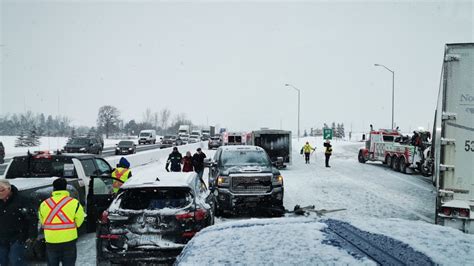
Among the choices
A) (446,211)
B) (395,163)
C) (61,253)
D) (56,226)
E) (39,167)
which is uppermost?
(39,167)

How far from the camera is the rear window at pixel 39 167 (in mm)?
8727

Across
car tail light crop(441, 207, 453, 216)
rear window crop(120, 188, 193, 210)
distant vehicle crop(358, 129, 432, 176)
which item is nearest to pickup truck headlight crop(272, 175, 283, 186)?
car tail light crop(441, 207, 453, 216)

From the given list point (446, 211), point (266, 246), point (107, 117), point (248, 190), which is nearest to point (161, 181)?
point (266, 246)

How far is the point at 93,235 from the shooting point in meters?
8.81

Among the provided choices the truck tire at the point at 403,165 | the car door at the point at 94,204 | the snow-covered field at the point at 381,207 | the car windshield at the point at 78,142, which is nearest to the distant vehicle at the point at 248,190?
the snow-covered field at the point at 381,207

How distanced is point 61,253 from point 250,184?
6170 millimetres

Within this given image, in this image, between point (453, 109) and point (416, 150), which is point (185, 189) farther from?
point (416, 150)

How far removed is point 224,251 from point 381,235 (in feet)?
3.55

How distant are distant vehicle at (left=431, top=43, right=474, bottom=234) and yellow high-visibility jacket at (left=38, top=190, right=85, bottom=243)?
22.1 feet

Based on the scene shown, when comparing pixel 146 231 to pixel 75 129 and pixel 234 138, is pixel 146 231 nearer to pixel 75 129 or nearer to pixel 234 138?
pixel 234 138

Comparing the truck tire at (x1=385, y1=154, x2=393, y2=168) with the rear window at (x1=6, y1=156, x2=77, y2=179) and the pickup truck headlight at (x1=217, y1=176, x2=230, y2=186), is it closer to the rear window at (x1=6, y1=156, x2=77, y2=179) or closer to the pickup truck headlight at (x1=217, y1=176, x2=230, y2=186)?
the pickup truck headlight at (x1=217, y1=176, x2=230, y2=186)

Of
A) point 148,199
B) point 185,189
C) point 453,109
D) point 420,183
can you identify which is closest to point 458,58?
point 453,109

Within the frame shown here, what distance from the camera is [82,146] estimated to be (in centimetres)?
3291

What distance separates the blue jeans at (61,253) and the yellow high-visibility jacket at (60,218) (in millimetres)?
70
